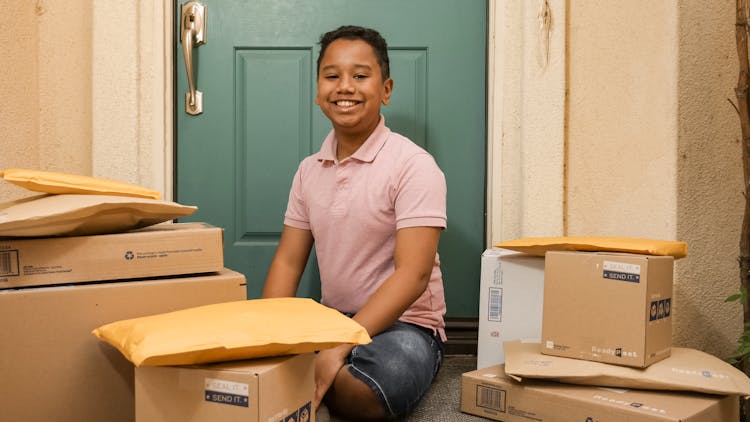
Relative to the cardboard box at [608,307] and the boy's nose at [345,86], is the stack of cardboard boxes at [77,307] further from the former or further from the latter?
the cardboard box at [608,307]

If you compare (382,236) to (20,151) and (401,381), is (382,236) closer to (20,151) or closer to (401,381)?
(401,381)

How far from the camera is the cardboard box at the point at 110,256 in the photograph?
1.11 m

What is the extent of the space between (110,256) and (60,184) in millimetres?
180

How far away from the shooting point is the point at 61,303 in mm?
1109

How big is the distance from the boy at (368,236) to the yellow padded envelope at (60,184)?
0.52 m

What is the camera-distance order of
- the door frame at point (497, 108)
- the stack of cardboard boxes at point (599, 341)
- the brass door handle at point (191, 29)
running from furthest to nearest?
Answer: 1. the brass door handle at point (191, 29)
2. the door frame at point (497, 108)
3. the stack of cardboard boxes at point (599, 341)

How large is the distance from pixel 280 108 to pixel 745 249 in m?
1.35

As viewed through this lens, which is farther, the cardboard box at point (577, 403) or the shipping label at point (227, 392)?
the cardboard box at point (577, 403)

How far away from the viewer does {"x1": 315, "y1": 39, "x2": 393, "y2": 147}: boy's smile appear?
1585mm

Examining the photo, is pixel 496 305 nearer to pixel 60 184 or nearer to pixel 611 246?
pixel 611 246

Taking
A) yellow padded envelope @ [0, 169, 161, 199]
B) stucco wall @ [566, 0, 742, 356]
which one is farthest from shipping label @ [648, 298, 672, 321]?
yellow padded envelope @ [0, 169, 161, 199]

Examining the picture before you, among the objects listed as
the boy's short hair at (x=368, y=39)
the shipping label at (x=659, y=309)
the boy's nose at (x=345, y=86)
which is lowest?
the shipping label at (x=659, y=309)

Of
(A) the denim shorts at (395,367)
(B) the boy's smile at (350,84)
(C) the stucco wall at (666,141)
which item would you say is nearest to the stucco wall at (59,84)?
(B) the boy's smile at (350,84)

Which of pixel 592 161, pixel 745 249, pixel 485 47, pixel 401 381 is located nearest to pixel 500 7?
pixel 485 47
